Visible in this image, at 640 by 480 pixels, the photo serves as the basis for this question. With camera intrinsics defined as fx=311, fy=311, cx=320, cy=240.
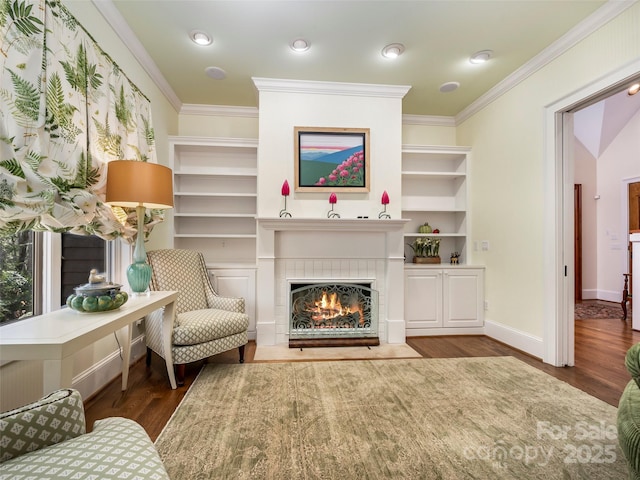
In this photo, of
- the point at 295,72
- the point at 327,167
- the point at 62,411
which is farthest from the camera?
the point at 327,167

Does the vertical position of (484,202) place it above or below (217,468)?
above

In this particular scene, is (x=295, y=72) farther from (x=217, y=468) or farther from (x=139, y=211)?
(x=217, y=468)

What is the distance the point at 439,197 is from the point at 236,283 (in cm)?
292

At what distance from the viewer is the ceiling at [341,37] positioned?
228cm

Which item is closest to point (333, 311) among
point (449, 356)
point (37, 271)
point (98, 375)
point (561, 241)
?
point (449, 356)

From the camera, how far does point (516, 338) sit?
3221mm

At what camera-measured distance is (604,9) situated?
2266 millimetres

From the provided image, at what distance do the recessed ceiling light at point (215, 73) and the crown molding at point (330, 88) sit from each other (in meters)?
0.30

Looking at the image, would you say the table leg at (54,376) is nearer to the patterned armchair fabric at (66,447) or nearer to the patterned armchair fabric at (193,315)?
the patterned armchair fabric at (66,447)

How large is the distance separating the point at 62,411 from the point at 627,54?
3713mm

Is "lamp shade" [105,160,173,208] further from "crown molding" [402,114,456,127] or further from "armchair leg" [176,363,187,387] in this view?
"crown molding" [402,114,456,127]

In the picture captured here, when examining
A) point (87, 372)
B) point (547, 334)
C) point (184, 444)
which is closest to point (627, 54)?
point (547, 334)

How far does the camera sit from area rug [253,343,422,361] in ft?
9.82

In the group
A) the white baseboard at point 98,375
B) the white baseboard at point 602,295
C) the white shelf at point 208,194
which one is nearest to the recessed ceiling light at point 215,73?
the white shelf at point 208,194
